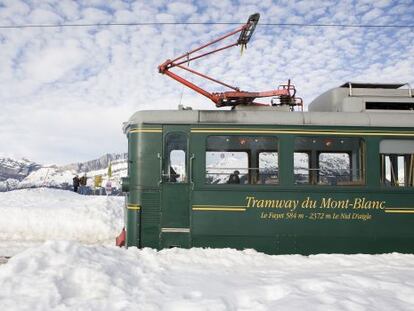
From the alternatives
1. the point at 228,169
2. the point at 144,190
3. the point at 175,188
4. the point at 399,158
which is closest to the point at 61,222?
the point at 144,190

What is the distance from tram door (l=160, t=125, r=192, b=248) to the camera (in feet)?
24.2

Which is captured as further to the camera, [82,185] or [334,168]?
[82,185]

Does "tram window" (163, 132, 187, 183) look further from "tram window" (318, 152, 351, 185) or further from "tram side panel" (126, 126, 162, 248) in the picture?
"tram window" (318, 152, 351, 185)

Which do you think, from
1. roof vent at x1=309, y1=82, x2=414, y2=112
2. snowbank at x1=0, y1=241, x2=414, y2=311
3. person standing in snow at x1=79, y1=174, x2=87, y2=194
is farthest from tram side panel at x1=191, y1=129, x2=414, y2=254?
person standing in snow at x1=79, y1=174, x2=87, y2=194

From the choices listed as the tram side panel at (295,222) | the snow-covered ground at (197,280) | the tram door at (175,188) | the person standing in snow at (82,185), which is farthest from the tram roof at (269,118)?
the person standing in snow at (82,185)

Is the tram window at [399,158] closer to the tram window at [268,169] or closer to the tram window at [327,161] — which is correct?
the tram window at [327,161]

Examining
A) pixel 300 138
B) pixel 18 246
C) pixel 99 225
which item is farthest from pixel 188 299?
pixel 99 225

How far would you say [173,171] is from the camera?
298 inches

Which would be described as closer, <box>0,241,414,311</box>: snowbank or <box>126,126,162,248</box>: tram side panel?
<box>0,241,414,311</box>: snowbank

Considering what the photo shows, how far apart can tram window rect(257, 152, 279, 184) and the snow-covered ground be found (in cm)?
140

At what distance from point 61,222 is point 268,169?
8318 mm

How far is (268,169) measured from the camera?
24.4ft

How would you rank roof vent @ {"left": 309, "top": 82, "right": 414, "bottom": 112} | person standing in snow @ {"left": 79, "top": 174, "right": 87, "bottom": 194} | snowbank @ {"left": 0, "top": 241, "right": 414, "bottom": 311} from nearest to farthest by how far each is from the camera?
snowbank @ {"left": 0, "top": 241, "right": 414, "bottom": 311}
roof vent @ {"left": 309, "top": 82, "right": 414, "bottom": 112}
person standing in snow @ {"left": 79, "top": 174, "right": 87, "bottom": 194}

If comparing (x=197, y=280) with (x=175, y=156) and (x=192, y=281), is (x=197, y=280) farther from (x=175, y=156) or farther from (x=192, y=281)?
(x=175, y=156)
